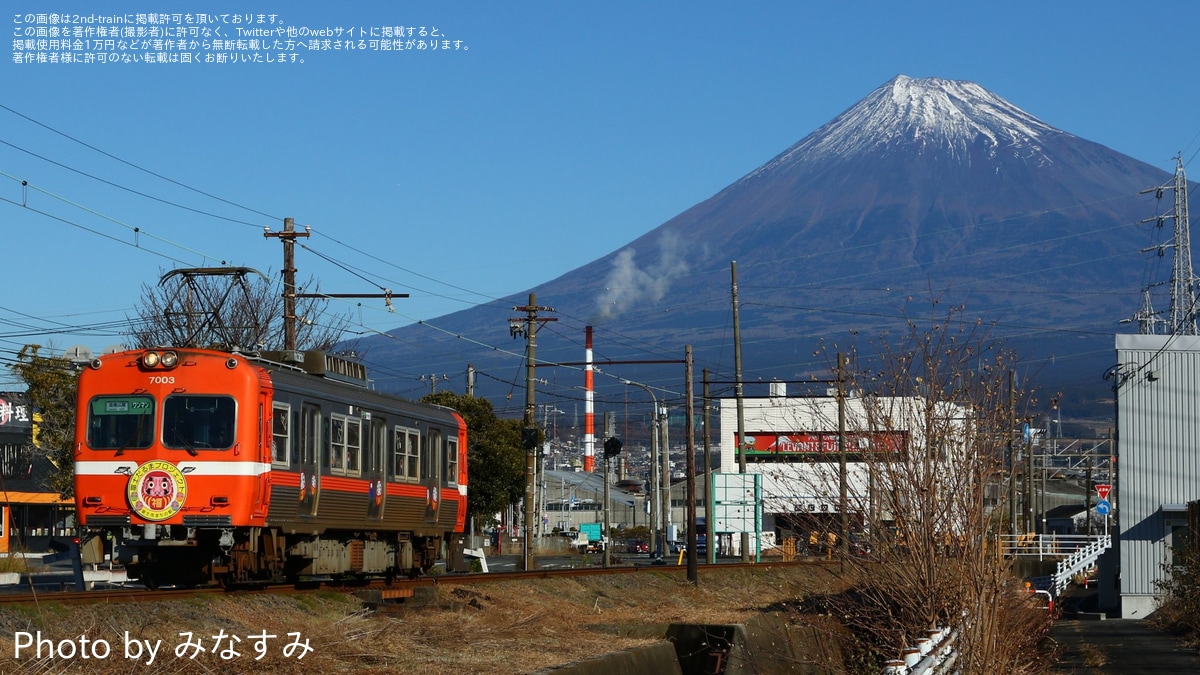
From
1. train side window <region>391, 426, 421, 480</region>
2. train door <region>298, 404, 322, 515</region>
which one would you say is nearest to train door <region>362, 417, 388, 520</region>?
train side window <region>391, 426, 421, 480</region>

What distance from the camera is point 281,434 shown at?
20.6 metres

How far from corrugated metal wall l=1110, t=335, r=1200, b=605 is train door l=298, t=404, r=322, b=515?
26.7m

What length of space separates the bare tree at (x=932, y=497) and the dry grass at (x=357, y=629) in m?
2.91

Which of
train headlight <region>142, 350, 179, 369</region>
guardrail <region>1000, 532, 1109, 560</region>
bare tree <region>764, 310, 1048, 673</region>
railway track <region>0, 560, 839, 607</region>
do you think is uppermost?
train headlight <region>142, 350, 179, 369</region>

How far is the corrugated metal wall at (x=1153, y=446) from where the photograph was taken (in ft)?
136

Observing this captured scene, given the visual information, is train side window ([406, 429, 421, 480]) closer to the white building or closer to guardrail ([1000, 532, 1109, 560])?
the white building

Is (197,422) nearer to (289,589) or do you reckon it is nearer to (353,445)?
(289,589)

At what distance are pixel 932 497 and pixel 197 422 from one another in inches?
360

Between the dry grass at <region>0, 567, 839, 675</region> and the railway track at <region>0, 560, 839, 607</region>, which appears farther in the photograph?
the railway track at <region>0, 560, 839, 607</region>

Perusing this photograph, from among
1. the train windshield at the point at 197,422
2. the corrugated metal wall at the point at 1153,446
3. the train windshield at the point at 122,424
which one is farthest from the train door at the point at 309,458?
the corrugated metal wall at the point at 1153,446

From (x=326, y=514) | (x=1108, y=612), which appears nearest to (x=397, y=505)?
(x=326, y=514)

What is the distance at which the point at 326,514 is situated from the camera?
22.0 metres

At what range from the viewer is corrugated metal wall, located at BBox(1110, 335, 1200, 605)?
41562mm

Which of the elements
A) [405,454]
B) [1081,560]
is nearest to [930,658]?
[405,454]
